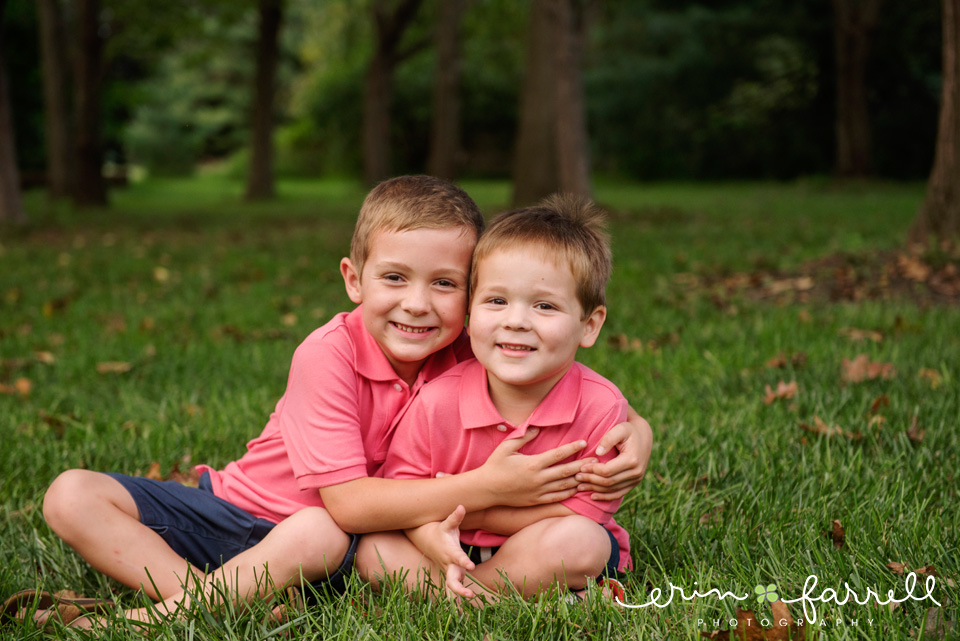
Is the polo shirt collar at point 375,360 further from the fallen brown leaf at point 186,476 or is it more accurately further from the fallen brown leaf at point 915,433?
the fallen brown leaf at point 915,433

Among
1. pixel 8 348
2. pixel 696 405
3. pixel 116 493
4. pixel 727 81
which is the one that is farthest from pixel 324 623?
pixel 727 81

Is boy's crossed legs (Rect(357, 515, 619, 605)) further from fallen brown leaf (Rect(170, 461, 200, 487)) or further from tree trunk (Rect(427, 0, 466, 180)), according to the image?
tree trunk (Rect(427, 0, 466, 180))

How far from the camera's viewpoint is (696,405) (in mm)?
3645

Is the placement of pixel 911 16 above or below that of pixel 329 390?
above

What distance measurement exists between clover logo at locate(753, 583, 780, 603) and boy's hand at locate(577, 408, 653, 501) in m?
0.38

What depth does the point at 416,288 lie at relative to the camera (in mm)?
2184

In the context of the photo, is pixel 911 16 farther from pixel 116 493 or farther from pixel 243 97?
pixel 243 97

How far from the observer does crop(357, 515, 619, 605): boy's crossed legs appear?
207 centimetres

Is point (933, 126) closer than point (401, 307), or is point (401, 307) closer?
point (401, 307)

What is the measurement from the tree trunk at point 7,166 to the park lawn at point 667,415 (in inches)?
172

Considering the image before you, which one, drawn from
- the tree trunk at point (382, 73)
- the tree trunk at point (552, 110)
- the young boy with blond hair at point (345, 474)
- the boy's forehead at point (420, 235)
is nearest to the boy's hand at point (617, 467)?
the young boy with blond hair at point (345, 474)

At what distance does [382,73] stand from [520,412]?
21.0m

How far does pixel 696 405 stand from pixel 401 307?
188 cm

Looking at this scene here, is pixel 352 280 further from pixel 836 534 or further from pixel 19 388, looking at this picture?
pixel 19 388
